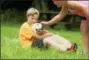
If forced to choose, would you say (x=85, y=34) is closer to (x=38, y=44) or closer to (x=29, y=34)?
(x=38, y=44)

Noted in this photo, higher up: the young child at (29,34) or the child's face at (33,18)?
the child's face at (33,18)

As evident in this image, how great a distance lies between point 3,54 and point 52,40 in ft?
4.21

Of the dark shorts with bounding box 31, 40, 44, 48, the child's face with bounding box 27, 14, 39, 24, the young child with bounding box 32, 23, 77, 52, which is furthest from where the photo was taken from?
the child's face with bounding box 27, 14, 39, 24

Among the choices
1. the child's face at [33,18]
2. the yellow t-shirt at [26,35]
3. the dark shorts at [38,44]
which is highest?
the child's face at [33,18]

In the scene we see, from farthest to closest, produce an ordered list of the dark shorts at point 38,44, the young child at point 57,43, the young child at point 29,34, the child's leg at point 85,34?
the young child at point 29,34
the dark shorts at point 38,44
the young child at point 57,43
the child's leg at point 85,34

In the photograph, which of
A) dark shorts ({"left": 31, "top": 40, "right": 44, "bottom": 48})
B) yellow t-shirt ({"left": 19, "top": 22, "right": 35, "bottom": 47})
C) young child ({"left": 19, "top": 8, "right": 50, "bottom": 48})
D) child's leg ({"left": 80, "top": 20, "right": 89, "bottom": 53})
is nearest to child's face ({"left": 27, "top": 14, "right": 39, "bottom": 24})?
young child ({"left": 19, "top": 8, "right": 50, "bottom": 48})

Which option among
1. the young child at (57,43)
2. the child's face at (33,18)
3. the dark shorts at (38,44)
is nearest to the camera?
the young child at (57,43)

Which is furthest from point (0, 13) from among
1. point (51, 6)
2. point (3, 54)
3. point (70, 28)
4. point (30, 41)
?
point (3, 54)

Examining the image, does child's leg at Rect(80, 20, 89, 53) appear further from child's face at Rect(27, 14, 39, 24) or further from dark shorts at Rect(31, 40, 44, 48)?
child's face at Rect(27, 14, 39, 24)

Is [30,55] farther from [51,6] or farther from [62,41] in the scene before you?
[51,6]

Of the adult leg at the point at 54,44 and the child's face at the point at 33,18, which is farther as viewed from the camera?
the child's face at the point at 33,18

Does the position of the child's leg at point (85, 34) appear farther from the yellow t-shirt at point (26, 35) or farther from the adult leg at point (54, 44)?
the yellow t-shirt at point (26, 35)

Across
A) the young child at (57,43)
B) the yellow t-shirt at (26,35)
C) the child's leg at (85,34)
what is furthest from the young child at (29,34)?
the child's leg at (85,34)

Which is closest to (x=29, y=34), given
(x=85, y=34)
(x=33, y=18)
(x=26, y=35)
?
(x=26, y=35)
